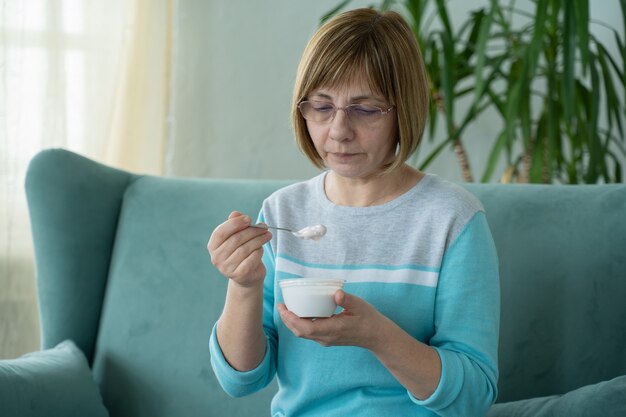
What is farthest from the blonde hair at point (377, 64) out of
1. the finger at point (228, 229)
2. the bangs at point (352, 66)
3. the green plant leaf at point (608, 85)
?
the green plant leaf at point (608, 85)

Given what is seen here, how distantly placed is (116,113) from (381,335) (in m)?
1.95

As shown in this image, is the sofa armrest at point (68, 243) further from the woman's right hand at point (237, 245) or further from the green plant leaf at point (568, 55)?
the green plant leaf at point (568, 55)

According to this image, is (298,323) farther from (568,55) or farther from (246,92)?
(246,92)

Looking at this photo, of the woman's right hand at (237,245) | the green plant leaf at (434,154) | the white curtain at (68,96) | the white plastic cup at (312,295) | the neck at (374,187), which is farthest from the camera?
the green plant leaf at (434,154)

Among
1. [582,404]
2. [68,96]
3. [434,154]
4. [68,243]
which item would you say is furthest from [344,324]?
[68,96]

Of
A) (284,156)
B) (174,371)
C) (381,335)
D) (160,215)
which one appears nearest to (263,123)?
(284,156)

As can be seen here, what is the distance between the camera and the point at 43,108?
8.23ft

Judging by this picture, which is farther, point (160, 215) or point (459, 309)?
point (160, 215)

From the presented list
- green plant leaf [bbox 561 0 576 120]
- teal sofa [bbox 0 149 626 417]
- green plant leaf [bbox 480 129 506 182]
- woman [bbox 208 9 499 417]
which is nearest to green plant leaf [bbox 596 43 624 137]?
green plant leaf [bbox 561 0 576 120]

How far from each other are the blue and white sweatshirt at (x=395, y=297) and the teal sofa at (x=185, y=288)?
27 centimetres

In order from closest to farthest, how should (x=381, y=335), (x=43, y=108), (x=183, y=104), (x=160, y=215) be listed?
(x=381, y=335) < (x=160, y=215) < (x=43, y=108) < (x=183, y=104)

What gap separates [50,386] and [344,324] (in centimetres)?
79

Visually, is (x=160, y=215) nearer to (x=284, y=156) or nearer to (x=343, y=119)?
(x=343, y=119)

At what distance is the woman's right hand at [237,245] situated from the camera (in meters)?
1.15
